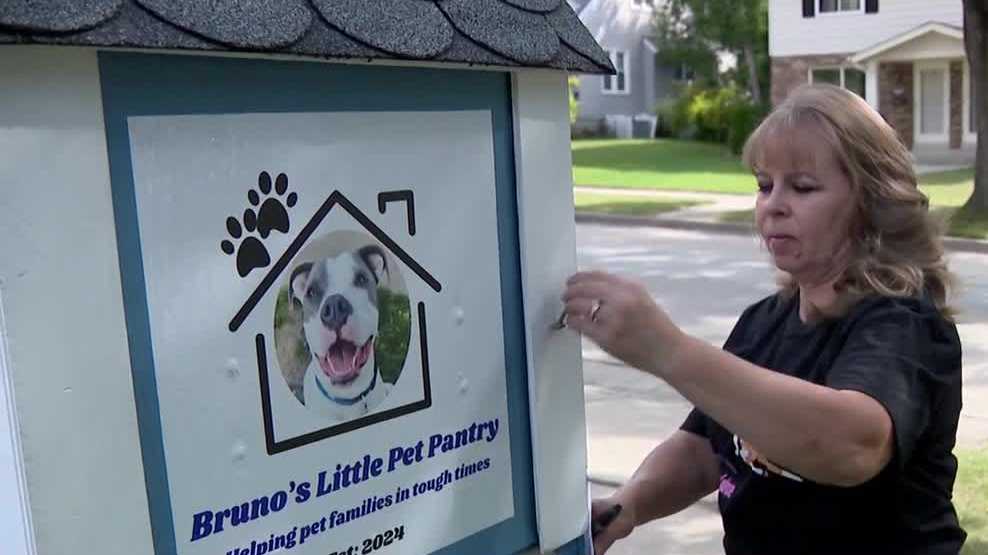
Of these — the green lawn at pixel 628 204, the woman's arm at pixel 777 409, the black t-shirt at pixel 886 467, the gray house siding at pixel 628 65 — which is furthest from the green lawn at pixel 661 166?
the woman's arm at pixel 777 409

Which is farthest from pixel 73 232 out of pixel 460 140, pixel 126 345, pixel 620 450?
pixel 620 450

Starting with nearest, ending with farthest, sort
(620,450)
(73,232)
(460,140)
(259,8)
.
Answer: (73,232) → (259,8) → (460,140) → (620,450)

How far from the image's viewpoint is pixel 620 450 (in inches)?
220

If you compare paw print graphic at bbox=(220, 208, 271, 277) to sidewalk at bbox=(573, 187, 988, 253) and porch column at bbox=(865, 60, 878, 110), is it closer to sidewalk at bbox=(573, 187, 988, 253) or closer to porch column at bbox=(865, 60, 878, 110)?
sidewalk at bbox=(573, 187, 988, 253)

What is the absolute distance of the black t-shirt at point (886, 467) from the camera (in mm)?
1635

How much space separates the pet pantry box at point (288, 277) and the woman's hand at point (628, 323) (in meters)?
0.10

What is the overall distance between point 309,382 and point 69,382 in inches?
11.5

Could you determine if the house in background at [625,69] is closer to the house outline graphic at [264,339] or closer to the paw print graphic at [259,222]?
the house outline graphic at [264,339]

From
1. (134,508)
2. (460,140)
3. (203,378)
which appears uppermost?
(460,140)

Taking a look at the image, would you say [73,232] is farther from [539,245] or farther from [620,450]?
[620,450]

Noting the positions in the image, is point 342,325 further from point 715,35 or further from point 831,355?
point 715,35

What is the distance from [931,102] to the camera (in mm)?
27125

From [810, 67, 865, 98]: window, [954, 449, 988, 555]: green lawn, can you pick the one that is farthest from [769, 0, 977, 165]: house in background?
[954, 449, 988, 555]: green lawn

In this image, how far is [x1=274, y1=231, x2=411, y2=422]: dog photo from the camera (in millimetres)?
1305
